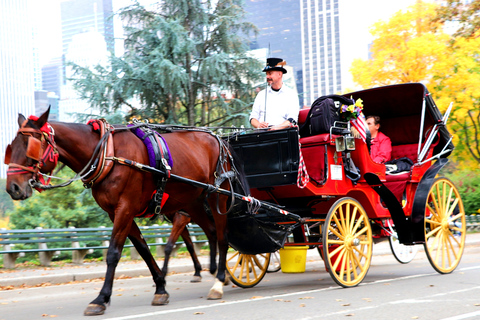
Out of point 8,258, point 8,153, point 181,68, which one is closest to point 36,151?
point 8,153

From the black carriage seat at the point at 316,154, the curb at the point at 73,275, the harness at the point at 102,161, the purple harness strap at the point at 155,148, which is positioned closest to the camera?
the harness at the point at 102,161

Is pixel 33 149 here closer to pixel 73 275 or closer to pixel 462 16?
pixel 73 275

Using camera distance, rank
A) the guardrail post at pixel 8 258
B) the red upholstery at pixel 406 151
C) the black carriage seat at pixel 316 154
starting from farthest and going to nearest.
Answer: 1. the guardrail post at pixel 8 258
2. the red upholstery at pixel 406 151
3. the black carriage seat at pixel 316 154

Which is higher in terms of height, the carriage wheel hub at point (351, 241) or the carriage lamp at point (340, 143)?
the carriage lamp at point (340, 143)

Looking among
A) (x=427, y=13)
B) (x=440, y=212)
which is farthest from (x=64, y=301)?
(x=427, y=13)

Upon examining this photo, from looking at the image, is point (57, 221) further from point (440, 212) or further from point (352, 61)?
point (352, 61)

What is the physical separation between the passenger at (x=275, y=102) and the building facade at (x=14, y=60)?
11446 centimetres

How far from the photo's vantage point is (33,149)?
5715 mm

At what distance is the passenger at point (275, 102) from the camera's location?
8.16 m

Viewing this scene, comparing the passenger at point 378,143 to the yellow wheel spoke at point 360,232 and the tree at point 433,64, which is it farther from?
the tree at point 433,64

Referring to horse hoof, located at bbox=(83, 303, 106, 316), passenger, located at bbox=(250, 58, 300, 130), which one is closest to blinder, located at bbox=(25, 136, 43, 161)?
horse hoof, located at bbox=(83, 303, 106, 316)

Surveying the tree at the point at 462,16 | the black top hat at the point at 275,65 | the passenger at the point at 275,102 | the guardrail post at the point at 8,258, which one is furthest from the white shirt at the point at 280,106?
the tree at the point at 462,16

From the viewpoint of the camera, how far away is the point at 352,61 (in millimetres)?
24734

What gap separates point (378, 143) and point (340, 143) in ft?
6.66
